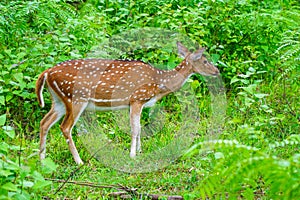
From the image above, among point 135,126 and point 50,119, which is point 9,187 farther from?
point 135,126

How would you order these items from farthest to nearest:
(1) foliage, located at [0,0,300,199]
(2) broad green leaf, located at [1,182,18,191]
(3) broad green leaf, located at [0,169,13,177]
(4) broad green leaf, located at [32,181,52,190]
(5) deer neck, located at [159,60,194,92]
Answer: (5) deer neck, located at [159,60,194,92], (1) foliage, located at [0,0,300,199], (4) broad green leaf, located at [32,181,52,190], (3) broad green leaf, located at [0,169,13,177], (2) broad green leaf, located at [1,182,18,191]

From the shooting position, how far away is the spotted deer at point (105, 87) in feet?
20.4

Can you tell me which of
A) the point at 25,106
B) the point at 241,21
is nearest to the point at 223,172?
the point at 25,106

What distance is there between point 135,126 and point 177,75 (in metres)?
0.81

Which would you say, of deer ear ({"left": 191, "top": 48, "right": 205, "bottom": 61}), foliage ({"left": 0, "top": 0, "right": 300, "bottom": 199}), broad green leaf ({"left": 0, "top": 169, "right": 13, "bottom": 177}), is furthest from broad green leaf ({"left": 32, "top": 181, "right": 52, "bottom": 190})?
deer ear ({"left": 191, "top": 48, "right": 205, "bottom": 61})

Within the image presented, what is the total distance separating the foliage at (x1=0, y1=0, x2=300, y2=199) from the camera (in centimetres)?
582

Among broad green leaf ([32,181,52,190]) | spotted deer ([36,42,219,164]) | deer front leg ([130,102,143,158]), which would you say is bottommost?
deer front leg ([130,102,143,158])

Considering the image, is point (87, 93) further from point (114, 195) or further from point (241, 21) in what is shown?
point (241, 21)

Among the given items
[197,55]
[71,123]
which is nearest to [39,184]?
[71,123]

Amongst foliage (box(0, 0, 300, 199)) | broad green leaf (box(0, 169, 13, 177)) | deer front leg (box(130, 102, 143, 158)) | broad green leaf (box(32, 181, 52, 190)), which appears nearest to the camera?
broad green leaf (box(0, 169, 13, 177))

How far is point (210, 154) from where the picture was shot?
6.06m

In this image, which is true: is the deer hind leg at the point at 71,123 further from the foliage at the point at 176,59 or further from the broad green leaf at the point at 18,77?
the broad green leaf at the point at 18,77

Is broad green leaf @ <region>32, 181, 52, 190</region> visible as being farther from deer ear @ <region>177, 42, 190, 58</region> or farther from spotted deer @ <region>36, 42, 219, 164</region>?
deer ear @ <region>177, 42, 190, 58</region>

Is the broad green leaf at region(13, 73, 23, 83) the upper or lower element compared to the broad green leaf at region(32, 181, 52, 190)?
lower
